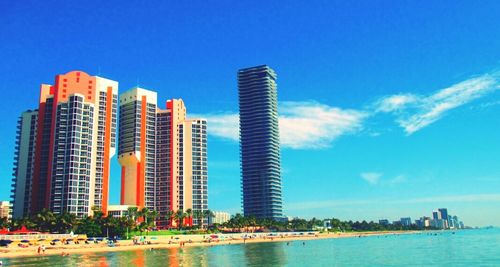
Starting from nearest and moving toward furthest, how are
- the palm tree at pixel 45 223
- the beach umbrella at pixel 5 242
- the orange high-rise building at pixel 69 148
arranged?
1. the beach umbrella at pixel 5 242
2. the palm tree at pixel 45 223
3. the orange high-rise building at pixel 69 148

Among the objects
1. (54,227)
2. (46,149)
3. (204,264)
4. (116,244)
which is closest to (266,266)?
(204,264)

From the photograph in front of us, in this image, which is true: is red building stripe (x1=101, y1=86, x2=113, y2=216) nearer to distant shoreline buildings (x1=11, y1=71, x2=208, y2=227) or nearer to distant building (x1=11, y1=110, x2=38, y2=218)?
distant shoreline buildings (x1=11, y1=71, x2=208, y2=227)

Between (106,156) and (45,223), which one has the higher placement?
(106,156)

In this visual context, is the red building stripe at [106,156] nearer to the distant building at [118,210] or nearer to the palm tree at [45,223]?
the distant building at [118,210]

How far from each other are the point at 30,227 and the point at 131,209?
4165cm

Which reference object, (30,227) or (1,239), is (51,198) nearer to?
(30,227)

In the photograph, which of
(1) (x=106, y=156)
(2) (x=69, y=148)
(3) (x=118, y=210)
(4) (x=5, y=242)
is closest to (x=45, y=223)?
(4) (x=5, y=242)

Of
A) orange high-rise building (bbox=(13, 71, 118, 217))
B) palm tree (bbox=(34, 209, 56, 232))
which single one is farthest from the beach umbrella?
orange high-rise building (bbox=(13, 71, 118, 217))

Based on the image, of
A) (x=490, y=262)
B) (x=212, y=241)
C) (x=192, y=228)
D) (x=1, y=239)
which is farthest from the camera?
(x=192, y=228)

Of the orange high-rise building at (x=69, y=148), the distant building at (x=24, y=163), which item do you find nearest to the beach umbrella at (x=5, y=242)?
the orange high-rise building at (x=69, y=148)

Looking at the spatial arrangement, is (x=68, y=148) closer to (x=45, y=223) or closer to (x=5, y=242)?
(x=45, y=223)

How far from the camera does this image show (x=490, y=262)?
284 feet

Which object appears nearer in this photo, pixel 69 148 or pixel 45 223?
pixel 45 223

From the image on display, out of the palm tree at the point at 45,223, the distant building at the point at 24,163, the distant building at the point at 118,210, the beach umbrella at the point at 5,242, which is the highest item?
the distant building at the point at 24,163
